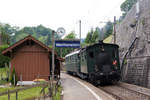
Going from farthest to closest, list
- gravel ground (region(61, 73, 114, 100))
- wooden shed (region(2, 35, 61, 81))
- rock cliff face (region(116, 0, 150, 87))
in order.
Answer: wooden shed (region(2, 35, 61, 81)), rock cliff face (region(116, 0, 150, 87)), gravel ground (region(61, 73, 114, 100))

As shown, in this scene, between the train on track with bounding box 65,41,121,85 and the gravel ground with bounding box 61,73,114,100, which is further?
the train on track with bounding box 65,41,121,85

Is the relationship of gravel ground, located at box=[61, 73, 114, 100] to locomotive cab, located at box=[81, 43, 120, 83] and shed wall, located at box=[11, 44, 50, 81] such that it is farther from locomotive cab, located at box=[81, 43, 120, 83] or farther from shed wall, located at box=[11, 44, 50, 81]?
shed wall, located at box=[11, 44, 50, 81]

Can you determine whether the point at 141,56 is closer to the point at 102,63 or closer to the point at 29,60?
the point at 102,63

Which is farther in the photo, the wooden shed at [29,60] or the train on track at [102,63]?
the wooden shed at [29,60]

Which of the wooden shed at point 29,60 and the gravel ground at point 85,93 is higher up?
the wooden shed at point 29,60

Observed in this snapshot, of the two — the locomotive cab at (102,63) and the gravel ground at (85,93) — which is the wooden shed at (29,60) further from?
the gravel ground at (85,93)

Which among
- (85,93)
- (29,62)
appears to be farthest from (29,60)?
(85,93)

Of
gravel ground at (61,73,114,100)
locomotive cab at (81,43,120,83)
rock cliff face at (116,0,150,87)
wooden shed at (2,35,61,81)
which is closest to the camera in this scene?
gravel ground at (61,73,114,100)

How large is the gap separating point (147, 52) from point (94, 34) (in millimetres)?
48900

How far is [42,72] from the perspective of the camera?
1900 cm

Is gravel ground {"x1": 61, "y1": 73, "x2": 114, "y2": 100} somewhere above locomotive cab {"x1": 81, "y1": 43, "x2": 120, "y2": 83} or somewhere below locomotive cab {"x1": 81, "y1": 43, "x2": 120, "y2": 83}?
below

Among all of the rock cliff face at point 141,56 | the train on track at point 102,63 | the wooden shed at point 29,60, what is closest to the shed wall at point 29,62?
the wooden shed at point 29,60

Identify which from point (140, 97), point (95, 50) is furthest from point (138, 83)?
point (140, 97)

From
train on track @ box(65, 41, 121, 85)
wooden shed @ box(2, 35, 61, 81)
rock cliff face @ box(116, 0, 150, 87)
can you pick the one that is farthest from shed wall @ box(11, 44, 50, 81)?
rock cliff face @ box(116, 0, 150, 87)
